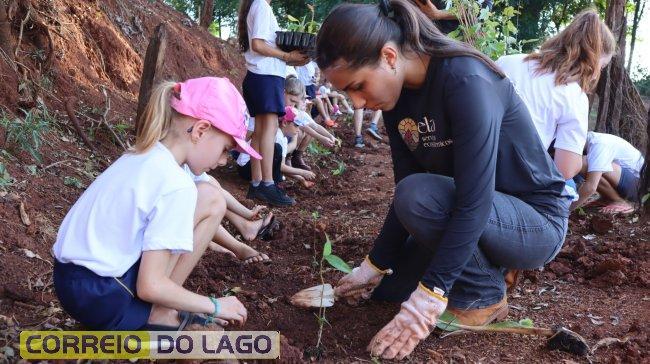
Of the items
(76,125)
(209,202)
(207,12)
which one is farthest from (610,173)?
(207,12)

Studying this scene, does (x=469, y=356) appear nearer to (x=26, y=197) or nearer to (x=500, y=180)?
(x=500, y=180)

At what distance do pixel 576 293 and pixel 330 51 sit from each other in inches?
63.7

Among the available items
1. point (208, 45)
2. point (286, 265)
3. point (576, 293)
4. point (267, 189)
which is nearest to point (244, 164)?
point (267, 189)

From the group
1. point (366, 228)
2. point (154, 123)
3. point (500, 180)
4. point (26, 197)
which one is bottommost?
point (366, 228)

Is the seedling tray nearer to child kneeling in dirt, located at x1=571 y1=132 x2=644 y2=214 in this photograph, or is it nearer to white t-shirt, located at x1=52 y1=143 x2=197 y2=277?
child kneeling in dirt, located at x1=571 y1=132 x2=644 y2=214

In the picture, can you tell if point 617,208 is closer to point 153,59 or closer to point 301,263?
point 301,263

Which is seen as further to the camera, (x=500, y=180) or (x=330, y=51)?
(x=500, y=180)

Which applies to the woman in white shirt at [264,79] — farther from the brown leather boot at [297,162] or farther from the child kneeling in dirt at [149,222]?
the child kneeling in dirt at [149,222]

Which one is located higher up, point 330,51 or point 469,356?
point 330,51

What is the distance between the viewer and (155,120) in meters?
1.93

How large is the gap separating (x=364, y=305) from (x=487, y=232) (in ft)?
2.03

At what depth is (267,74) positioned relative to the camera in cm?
457

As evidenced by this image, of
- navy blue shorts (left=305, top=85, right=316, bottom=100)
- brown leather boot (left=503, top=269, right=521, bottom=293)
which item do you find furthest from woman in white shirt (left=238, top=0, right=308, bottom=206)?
navy blue shorts (left=305, top=85, right=316, bottom=100)

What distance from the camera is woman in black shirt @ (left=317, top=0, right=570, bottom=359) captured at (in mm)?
1967
